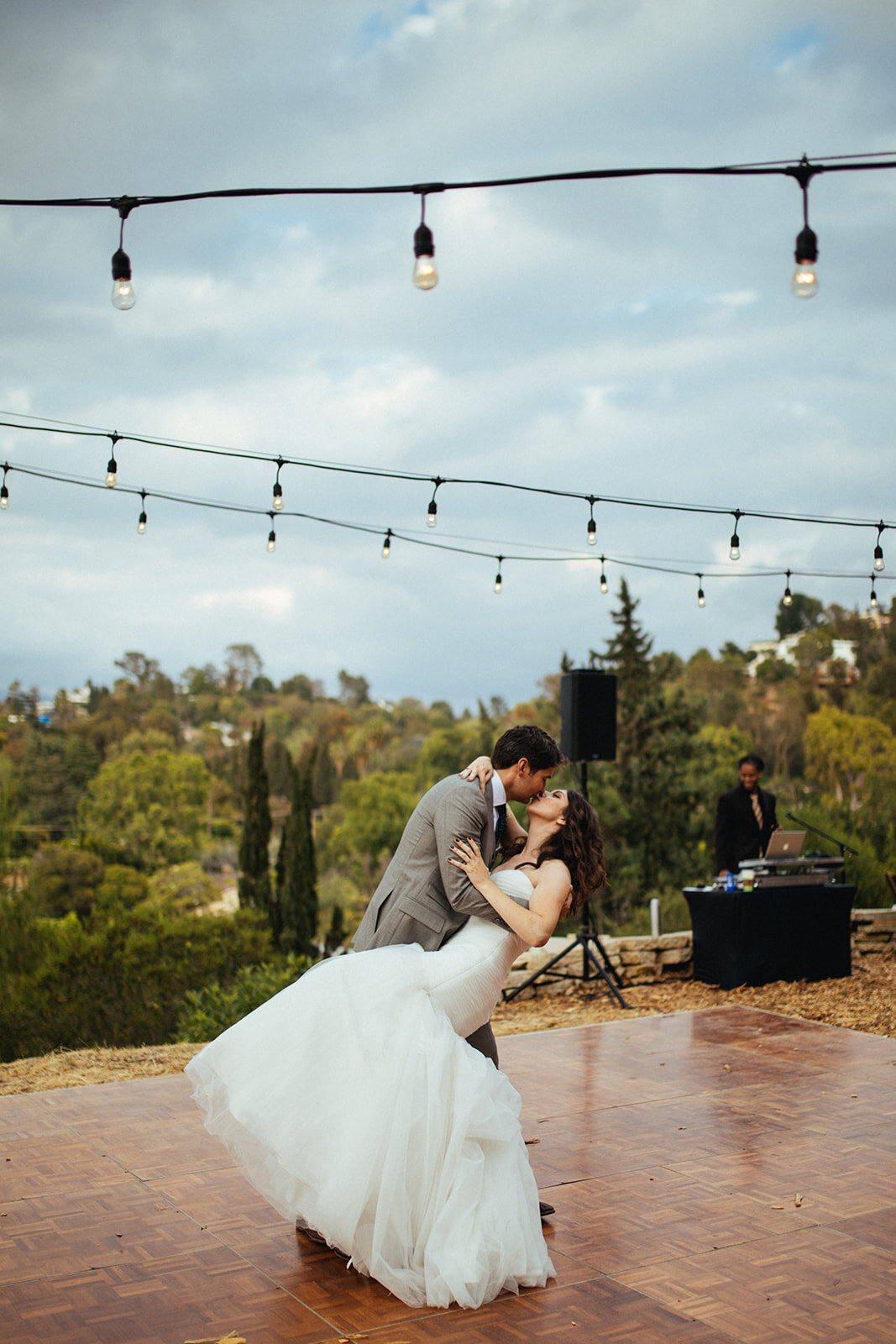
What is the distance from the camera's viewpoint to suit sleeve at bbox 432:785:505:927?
10.8 ft

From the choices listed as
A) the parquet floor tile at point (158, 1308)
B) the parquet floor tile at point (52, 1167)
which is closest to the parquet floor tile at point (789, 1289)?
the parquet floor tile at point (158, 1308)

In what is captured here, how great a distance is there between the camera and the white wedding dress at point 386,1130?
9.85 feet

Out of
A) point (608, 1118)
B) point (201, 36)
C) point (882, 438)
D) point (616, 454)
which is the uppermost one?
point (616, 454)

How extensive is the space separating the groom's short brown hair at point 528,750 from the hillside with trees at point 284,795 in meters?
5.39

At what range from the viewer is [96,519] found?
64.0m

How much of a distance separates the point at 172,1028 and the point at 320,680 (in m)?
70.6

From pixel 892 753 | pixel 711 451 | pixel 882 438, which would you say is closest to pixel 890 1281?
pixel 882 438

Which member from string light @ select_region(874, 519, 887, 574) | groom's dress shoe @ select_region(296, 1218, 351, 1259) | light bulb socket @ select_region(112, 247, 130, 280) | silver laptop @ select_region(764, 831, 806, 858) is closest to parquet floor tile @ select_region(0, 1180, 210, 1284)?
groom's dress shoe @ select_region(296, 1218, 351, 1259)

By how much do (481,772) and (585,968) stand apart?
193 inches

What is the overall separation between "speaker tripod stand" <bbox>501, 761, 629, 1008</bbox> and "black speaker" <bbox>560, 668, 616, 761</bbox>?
5.9 inches

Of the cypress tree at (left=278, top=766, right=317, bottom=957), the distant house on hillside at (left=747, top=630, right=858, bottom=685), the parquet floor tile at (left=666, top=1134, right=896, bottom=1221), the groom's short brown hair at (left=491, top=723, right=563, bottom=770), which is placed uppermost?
the distant house on hillside at (left=747, top=630, right=858, bottom=685)

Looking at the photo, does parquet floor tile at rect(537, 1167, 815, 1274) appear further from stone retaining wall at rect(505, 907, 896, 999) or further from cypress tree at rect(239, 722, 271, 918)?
cypress tree at rect(239, 722, 271, 918)

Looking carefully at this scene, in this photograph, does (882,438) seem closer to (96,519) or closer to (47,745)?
(47,745)

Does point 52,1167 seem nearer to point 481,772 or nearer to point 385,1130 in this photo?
point 385,1130
